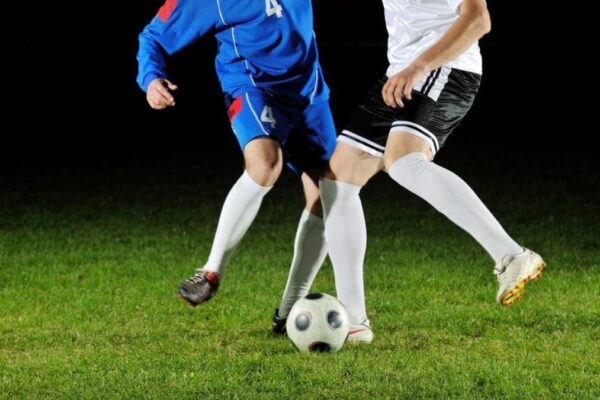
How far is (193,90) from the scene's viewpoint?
20734mm

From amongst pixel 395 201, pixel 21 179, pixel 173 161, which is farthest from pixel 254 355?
pixel 173 161

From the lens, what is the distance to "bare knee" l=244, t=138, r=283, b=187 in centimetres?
568

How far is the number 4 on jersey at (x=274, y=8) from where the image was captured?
19.8 ft

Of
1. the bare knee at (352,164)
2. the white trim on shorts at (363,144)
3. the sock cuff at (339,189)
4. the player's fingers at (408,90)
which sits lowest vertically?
the sock cuff at (339,189)

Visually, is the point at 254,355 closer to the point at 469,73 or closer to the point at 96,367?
the point at 96,367

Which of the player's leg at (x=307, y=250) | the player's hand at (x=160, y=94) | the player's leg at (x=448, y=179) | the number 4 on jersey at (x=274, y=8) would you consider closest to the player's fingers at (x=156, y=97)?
the player's hand at (x=160, y=94)

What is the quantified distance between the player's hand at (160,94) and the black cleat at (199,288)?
Answer: 0.79 metres

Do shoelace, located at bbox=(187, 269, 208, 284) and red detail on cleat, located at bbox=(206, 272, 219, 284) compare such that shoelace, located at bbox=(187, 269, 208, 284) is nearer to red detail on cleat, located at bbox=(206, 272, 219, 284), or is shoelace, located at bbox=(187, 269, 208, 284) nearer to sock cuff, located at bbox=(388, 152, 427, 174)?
red detail on cleat, located at bbox=(206, 272, 219, 284)

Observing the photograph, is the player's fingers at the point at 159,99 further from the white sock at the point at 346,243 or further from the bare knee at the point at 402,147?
the bare knee at the point at 402,147

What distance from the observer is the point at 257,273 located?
7.54m

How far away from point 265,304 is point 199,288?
3.66 ft

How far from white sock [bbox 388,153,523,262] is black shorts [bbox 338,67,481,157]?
0.63 feet

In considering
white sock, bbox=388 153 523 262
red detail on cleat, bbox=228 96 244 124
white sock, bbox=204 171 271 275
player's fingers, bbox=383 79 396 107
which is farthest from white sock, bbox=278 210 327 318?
player's fingers, bbox=383 79 396 107

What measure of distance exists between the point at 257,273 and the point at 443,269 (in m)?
1.13
